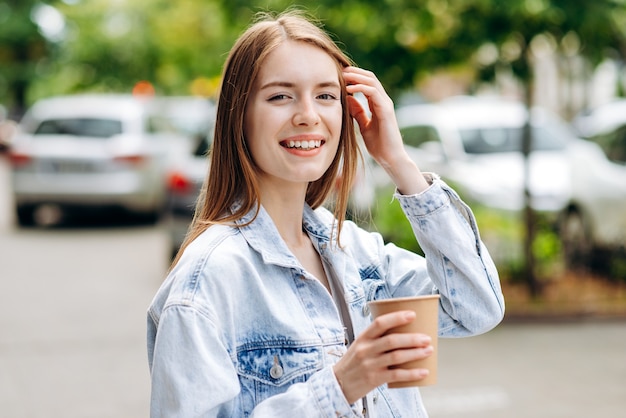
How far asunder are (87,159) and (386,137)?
447 inches

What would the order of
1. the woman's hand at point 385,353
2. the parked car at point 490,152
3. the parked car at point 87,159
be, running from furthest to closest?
the parked car at point 87,159 → the parked car at point 490,152 → the woman's hand at point 385,353

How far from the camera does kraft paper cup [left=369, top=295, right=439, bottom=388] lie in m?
1.68

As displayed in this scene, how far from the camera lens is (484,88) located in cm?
800

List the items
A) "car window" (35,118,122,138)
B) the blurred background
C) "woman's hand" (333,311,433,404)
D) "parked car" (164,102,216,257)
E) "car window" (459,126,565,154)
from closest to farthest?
"woman's hand" (333,311,433,404) < the blurred background < "parked car" (164,102,216,257) < "car window" (459,126,565,154) < "car window" (35,118,122,138)

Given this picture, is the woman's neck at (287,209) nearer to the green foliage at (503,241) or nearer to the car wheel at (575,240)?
the green foliage at (503,241)

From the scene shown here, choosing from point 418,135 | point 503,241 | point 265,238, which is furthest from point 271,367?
point 418,135

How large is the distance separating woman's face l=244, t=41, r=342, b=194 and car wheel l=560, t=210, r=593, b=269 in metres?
7.04

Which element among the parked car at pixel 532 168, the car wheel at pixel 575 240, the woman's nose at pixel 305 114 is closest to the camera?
the woman's nose at pixel 305 114

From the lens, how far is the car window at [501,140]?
11242 mm

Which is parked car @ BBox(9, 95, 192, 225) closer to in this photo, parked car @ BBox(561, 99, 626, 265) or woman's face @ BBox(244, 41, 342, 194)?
parked car @ BBox(561, 99, 626, 265)

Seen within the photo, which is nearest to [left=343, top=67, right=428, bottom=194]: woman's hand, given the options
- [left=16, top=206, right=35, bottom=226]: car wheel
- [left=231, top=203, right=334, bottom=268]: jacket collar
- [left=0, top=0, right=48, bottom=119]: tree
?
[left=231, top=203, right=334, bottom=268]: jacket collar

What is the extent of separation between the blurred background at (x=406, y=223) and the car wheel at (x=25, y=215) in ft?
0.09

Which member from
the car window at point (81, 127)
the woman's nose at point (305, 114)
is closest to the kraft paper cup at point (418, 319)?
the woman's nose at point (305, 114)

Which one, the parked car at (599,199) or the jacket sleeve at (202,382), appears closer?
the jacket sleeve at (202,382)
